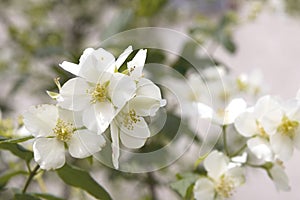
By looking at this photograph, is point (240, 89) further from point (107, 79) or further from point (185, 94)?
point (107, 79)

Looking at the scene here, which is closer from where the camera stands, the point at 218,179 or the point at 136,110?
the point at 136,110

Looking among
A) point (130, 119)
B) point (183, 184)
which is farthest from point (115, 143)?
point (183, 184)

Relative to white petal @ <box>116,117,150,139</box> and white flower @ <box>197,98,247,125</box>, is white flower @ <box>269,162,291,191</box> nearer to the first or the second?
white flower @ <box>197,98,247,125</box>

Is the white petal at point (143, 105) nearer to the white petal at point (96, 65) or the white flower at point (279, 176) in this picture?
the white petal at point (96, 65)

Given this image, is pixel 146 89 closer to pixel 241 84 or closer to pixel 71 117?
pixel 71 117

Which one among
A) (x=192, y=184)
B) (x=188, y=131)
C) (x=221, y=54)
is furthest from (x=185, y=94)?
(x=221, y=54)

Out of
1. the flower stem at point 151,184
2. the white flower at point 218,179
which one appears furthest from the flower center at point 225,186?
the flower stem at point 151,184
